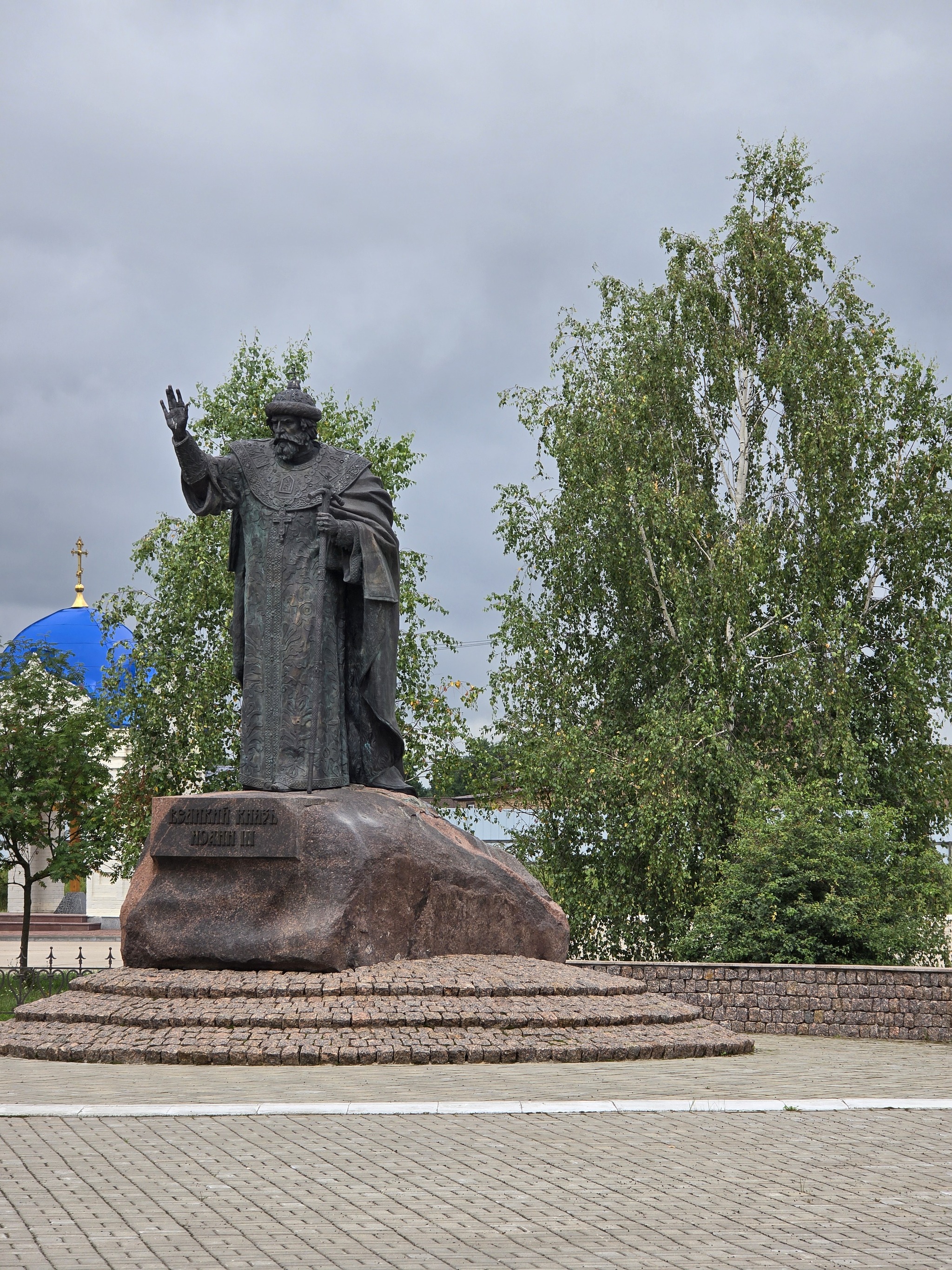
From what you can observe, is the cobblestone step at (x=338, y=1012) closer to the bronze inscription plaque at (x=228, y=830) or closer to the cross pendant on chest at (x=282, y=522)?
the bronze inscription plaque at (x=228, y=830)

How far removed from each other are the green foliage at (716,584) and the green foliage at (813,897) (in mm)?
3573

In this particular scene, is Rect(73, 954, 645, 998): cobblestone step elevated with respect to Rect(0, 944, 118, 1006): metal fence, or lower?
elevated

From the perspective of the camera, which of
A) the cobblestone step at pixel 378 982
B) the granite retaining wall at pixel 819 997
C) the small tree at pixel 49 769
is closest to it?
the cobblestone step at pixel 378 982

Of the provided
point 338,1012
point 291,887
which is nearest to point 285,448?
point 291,887

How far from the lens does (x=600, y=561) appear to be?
23.9 metres

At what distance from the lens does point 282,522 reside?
13281mm

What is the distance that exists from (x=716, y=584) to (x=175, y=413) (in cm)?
1129

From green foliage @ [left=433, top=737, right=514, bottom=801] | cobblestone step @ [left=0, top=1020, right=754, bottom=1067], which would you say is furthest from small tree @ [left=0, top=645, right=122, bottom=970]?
cobblestone step @ [left=0, top=1020, right=754, bottom=1067]

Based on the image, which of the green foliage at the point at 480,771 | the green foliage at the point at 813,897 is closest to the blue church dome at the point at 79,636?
the green foliage at the point at 480,771

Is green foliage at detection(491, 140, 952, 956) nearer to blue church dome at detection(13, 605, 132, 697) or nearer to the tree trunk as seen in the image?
the tree trunk

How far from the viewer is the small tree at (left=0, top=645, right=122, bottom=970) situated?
21172mm

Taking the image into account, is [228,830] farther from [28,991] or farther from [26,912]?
[26,912]

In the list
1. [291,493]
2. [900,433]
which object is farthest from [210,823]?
[900,433]

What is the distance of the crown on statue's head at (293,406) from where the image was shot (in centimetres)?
1348
